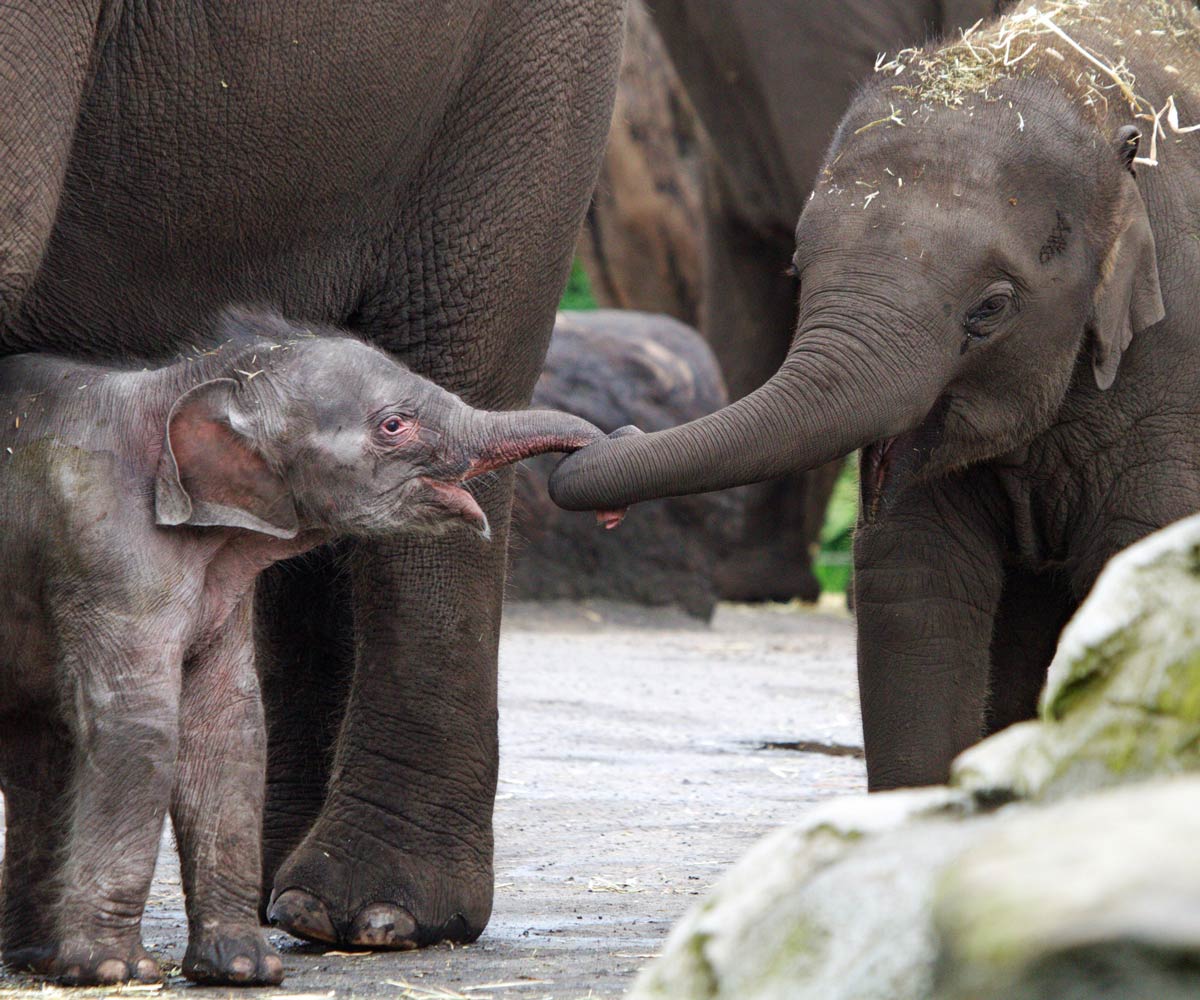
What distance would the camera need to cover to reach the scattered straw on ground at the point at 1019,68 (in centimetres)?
406

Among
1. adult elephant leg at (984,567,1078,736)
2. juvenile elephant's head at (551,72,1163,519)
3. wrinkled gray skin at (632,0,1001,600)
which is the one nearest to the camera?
juvenile elephant's head at (551,72,1163,519)

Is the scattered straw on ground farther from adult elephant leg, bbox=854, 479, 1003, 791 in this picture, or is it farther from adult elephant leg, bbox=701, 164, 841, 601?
adult elephant leg, bbox=701, 164, 841, 601

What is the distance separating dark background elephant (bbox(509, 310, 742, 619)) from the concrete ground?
0.49ft

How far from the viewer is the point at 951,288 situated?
155 inches

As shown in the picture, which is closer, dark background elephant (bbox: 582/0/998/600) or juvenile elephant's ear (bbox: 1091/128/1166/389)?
juvenile elephant's ear (bbox: 1091/128/1166/389)

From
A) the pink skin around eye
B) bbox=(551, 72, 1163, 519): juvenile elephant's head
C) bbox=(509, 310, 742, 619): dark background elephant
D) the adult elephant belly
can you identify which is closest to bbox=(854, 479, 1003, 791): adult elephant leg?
bbox=(551, 72, 1163, 519): juvenile elephant's head

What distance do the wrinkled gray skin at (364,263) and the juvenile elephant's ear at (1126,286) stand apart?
3.52 feet

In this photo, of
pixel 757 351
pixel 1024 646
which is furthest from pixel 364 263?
pixel 757 351

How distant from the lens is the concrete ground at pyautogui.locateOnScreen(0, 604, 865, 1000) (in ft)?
12.2

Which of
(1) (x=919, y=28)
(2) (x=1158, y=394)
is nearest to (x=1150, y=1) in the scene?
(2) (x=1158, y=394)

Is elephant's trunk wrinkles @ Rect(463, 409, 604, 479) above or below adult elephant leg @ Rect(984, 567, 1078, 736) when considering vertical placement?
above

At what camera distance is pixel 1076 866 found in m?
1.42

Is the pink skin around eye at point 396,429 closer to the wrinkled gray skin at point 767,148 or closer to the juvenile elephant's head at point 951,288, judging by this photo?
the juvenile elephant's head at point 951,288

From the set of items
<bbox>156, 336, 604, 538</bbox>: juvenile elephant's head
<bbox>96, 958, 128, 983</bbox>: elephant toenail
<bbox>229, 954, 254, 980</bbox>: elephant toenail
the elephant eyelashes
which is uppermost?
the elephant eyelashes
